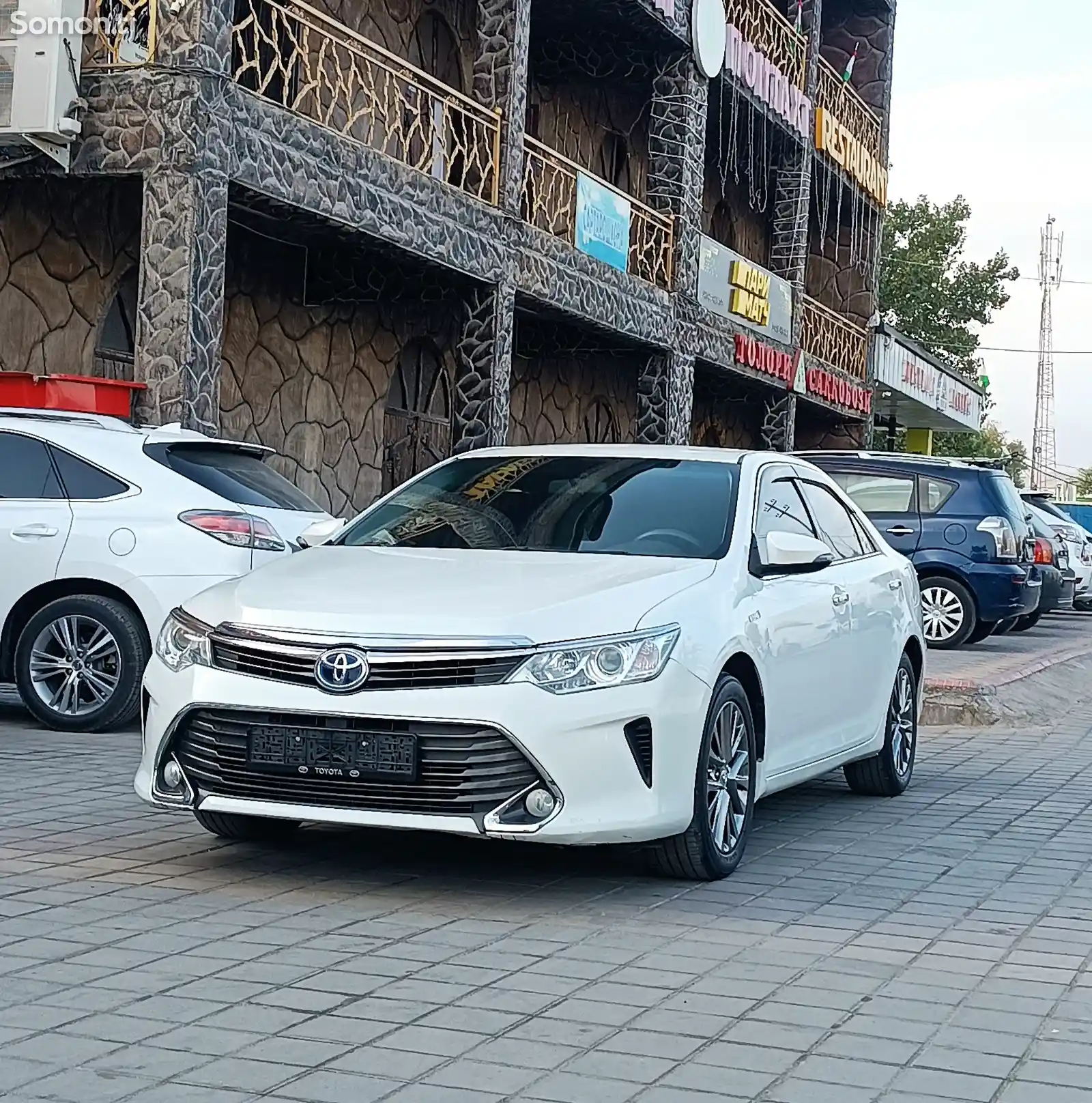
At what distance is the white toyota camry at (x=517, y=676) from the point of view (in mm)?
5664

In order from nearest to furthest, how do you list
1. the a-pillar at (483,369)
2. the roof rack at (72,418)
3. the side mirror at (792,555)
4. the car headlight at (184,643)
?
the car headlight at (184,643)
the side mirror at (792,555)
the roof rack at (72,418)
the a-pillar at (483,369)

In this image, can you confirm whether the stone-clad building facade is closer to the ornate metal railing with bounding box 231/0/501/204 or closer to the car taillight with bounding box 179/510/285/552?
the ornate metal railing with bounding box 231/0/501/204

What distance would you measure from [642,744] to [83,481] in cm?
500

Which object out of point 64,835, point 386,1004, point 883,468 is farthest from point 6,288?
point 386,1004

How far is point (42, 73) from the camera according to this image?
40.1ft

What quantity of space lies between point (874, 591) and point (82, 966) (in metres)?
4.55

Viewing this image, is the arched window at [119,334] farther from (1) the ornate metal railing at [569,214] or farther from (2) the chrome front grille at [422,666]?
(2) the chrome front grille at [422,666]

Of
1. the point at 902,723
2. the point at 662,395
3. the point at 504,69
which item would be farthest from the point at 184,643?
the point at 662,395

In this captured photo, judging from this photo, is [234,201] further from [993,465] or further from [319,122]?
[993,465]

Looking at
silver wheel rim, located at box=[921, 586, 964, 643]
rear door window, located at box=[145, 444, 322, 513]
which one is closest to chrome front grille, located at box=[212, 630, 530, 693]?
rear door window, located at box=[145, 444, 322, 513]

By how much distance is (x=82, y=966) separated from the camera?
487cm

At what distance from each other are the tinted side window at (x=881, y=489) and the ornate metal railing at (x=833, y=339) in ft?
33.2

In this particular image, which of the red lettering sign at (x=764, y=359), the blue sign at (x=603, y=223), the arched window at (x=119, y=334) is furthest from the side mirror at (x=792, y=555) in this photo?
the red lettering sign at (x=764, y=359)

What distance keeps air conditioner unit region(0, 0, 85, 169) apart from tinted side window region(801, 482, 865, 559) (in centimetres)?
643
